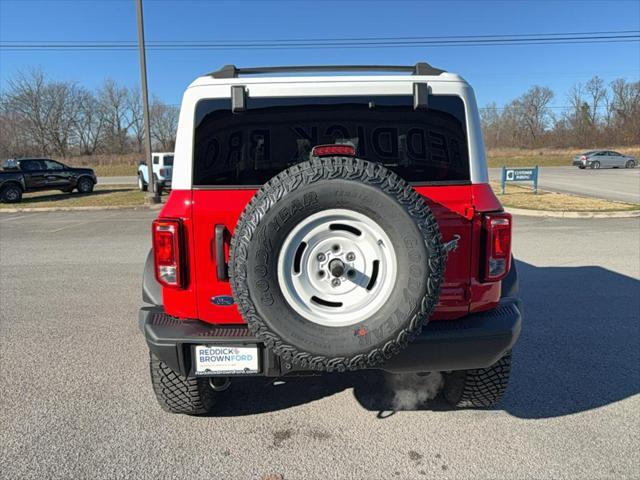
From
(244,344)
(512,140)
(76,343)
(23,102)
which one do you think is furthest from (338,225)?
(512,140)

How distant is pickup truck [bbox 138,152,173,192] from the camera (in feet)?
59.0

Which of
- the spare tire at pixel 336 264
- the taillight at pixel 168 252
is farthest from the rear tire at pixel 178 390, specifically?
the spare tire at pixel 336 264

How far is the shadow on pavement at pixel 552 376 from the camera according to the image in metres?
2.96

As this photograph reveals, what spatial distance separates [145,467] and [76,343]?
210cm

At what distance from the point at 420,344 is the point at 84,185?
21.4 meters

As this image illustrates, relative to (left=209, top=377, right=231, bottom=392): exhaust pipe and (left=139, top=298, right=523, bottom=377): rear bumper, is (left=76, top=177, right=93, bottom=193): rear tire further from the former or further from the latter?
(left=139, top=298, right=523, bottom=377): rear bumper

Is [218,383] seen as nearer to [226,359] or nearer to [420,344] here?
[226,359]

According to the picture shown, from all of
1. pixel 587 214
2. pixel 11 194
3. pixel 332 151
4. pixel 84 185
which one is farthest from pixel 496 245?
pixel 84 185

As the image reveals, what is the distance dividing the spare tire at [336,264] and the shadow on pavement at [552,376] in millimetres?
1096

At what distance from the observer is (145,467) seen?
236cm

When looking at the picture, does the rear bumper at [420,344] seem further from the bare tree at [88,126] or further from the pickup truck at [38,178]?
the bare tree at [88,126]

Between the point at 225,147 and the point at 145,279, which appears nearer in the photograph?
the point at 225,147

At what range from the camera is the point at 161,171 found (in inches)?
741

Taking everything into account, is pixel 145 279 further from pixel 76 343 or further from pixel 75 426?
pixel 76 343
